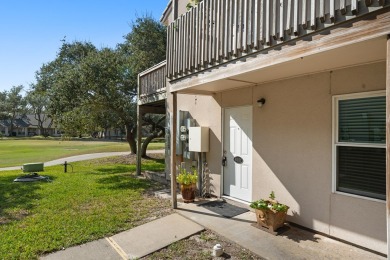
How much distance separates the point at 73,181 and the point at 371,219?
9560 mm

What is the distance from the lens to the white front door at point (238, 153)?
598cm

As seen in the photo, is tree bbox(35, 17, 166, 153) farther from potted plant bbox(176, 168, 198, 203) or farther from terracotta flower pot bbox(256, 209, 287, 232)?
terracotta flower pot bbox(256, 209, 287, 232)

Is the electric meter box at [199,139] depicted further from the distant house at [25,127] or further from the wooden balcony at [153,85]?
the distant house at [25,127]

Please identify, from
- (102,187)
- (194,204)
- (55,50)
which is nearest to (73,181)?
(102,187)

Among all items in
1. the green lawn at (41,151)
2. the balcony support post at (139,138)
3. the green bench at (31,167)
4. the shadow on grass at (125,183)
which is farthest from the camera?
the green lawn at (41,151)

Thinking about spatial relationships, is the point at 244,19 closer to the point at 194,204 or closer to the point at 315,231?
the point at 315,231

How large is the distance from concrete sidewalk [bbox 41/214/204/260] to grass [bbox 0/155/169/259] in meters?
0.25

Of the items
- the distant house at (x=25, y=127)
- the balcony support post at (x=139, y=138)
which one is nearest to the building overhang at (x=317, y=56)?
the balcony support post at (x=139, y=138)

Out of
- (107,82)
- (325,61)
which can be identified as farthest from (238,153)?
(107,82)

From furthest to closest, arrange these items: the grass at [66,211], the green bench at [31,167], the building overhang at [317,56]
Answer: the green bench at [31,167], the grass at [66,211], the building overhang at [317,56]

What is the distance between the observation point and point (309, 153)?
4.62 m

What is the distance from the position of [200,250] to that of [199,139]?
329 cm

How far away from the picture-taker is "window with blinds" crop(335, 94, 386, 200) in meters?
3.80

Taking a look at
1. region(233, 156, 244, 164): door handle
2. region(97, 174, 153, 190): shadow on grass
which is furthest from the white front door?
region(97, 174, 153, 190): shadow on grass
